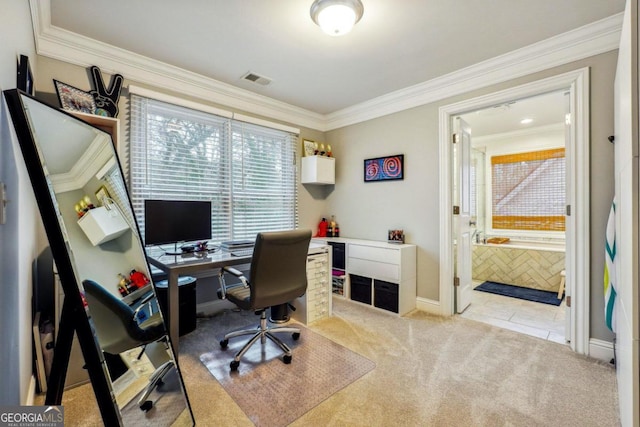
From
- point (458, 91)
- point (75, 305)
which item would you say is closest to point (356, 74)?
point (458, 91)

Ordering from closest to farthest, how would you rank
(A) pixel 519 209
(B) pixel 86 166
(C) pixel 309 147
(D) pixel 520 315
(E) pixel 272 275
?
(B) pixel 86 166
(E) pixel 272 275
(D) pixel 520 315
(C) pixel 309 147
(A) pixel 519 209

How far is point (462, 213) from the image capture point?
3.13 metres

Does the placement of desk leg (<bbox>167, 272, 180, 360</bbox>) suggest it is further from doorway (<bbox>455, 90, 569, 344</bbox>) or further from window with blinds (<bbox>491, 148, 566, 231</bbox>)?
window with blinds (<bbox>491, 148, 566, 231</bbox>)

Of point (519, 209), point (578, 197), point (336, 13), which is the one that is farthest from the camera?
point (519, 209)

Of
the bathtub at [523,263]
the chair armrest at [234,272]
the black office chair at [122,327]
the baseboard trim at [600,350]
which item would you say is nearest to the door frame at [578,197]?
the baseboard trim at [600,350]

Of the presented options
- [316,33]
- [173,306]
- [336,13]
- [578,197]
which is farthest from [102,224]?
[578,197]

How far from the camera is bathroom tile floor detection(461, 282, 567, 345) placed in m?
2.65

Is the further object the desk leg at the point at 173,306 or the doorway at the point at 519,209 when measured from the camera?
the doorway at the point at 519,209

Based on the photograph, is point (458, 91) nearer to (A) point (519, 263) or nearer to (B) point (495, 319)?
(B) point (495, 319)

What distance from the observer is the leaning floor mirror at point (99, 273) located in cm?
91

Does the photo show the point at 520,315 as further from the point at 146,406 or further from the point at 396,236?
the point at 146,406

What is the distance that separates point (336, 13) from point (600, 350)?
10.0 feet

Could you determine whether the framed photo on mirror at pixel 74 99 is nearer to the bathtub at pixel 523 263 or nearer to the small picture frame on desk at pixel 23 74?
the small picture frame on desk at pixel 23 74

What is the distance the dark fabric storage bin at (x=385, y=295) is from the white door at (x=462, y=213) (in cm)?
69
